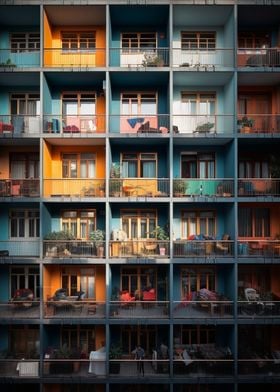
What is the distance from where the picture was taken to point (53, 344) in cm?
1555

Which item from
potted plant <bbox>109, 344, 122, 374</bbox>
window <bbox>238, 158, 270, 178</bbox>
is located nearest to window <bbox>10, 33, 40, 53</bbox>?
window <bbox>238, 158, 270, 178</bbox>

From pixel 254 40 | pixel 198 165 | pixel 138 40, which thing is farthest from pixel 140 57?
pixel 198 165

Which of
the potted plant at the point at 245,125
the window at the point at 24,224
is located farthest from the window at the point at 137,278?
the potted plant at the point at 245,125

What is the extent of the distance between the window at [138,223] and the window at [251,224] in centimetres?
431

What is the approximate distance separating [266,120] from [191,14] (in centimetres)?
612

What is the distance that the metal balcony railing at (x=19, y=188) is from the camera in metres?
14.9

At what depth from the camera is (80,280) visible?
1599cm

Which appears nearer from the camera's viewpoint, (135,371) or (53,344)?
(135,371)

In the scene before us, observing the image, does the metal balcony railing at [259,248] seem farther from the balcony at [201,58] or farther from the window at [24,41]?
the window at [24,41]

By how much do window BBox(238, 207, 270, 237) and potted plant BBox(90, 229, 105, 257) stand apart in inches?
270

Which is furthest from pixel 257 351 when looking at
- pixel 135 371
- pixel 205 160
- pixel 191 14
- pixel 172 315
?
pixel 191 14

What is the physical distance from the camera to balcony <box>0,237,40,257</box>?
15.3 metres

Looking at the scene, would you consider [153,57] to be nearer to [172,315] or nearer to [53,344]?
[172,315]

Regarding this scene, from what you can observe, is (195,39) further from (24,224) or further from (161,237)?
(24,224)
